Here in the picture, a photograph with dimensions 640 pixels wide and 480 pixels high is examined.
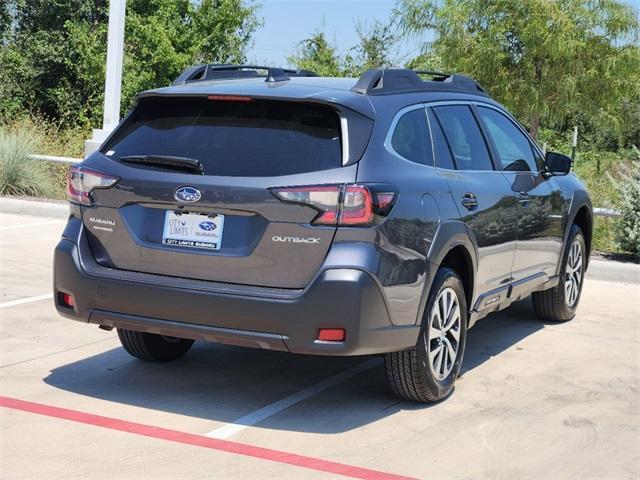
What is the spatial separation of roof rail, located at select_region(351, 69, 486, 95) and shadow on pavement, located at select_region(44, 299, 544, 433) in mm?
1736

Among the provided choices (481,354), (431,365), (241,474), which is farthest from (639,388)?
(241,474)

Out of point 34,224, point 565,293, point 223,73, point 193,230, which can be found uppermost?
point 223,73

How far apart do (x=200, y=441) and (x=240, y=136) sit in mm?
1554

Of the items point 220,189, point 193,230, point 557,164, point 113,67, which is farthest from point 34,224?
point 220,189

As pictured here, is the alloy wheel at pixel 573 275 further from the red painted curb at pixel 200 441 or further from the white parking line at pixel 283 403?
the red painted curb at pixel 200 441

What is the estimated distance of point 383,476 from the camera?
4.79 metres

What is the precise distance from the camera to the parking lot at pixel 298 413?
4.91m

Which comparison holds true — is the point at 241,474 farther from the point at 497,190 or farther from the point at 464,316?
the point at 497,190

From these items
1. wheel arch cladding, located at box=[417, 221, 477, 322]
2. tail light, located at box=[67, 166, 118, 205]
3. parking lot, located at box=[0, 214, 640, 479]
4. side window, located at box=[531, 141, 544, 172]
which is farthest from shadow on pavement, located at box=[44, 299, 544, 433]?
side window, located at box=[531, 141, 544, 172]

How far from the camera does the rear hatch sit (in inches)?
205

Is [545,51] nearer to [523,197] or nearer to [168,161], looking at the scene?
[523,197]

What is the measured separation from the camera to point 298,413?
572 cm

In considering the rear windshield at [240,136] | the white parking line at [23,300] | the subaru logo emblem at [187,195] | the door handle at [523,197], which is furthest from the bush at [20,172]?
the subaru logo emblem at [187,195]

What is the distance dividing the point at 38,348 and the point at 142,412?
5.34 feet
